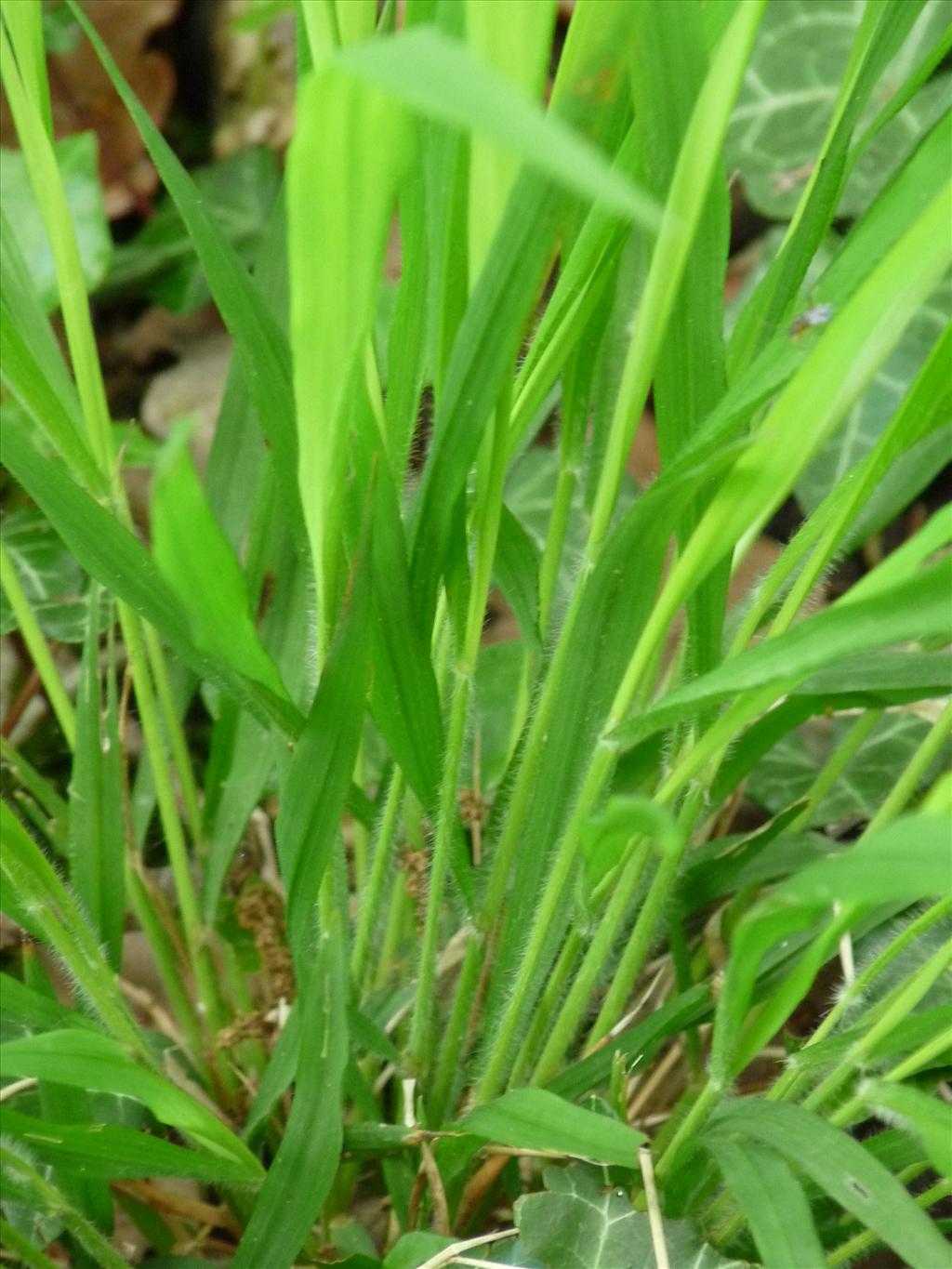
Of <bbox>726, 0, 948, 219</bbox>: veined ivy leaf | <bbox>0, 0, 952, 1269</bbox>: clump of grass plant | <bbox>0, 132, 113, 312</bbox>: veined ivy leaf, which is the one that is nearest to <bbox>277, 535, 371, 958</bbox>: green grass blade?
<bbox>0, 0, 952, 1269</bbox>: clump of grass plant

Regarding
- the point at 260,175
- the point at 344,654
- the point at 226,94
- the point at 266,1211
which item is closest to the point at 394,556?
the point at 344,654

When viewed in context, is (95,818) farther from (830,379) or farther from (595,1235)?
(830,379)

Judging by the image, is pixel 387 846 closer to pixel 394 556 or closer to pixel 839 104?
pixel 394 556

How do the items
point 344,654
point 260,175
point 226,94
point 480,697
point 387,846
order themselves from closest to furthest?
point 344,654 < point 387,846 < point 480,697 < point 260,175 < point 226,94

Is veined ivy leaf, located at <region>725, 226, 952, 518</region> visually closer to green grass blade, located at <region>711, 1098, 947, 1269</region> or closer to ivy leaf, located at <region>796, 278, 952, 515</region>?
ivy leaf, located at <region>796, 278, 952, 515</region>

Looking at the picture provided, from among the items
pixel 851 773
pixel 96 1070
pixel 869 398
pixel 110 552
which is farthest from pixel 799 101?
pixel 96 1070
